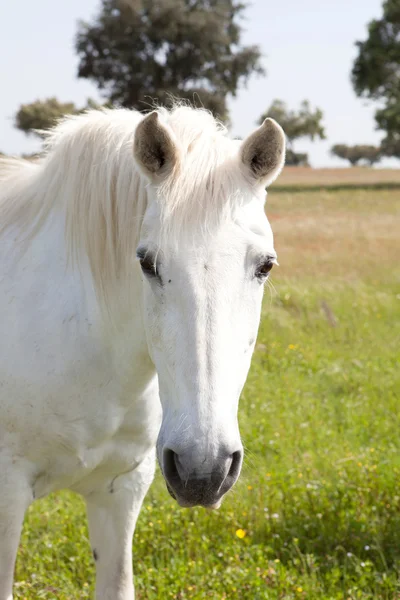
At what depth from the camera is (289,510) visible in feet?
12.6

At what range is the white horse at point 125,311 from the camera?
190 centimetres

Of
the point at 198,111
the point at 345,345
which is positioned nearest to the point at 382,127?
the point at 345,345

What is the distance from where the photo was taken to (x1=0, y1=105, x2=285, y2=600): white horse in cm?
190

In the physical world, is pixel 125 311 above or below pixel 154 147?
below

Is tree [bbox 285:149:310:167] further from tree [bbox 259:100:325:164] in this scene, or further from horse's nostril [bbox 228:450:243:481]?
horse's nostril [bbox 228:450:243:481]

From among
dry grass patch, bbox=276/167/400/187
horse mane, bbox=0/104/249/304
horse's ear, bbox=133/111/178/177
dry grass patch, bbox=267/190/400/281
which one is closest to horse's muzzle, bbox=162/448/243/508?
horse mane, bbox=0/104/249/304

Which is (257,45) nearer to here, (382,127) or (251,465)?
(382,127)

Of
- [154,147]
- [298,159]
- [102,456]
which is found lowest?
[298,159]

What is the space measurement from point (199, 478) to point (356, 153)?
292ft

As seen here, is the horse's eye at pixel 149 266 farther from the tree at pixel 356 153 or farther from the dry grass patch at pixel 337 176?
the tree at pixel 356 153

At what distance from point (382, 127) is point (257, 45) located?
27.4 ft

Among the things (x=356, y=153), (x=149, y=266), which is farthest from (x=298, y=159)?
(x=149, y=266)

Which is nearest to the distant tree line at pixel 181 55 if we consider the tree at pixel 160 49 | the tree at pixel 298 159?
the tree at pixel 160 49

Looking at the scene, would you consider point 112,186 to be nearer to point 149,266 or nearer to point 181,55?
point 149,266
